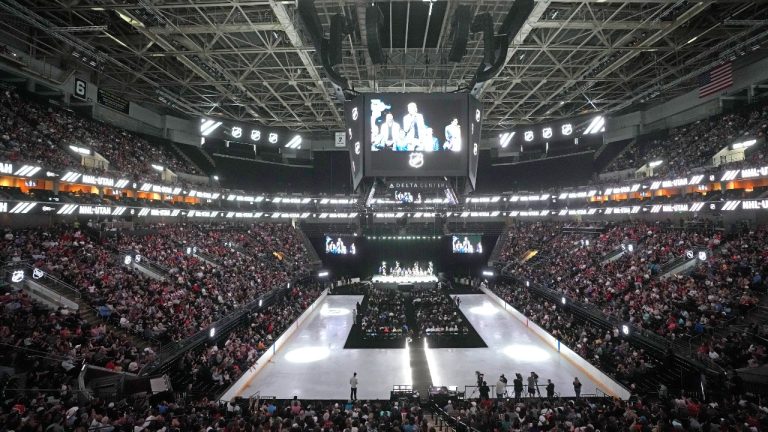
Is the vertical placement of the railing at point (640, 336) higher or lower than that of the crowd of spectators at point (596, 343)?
higher

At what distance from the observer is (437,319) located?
21.4 m

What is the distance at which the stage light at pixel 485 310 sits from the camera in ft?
88.2

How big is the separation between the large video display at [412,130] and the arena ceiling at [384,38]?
97 cm

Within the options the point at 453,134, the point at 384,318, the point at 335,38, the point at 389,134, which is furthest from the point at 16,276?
the point at 453,134

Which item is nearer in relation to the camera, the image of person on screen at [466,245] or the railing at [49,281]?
the railing at [49,281]

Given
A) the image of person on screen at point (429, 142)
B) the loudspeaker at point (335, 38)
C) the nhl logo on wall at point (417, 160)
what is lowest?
the nhl logo on wall at point (417, 160)

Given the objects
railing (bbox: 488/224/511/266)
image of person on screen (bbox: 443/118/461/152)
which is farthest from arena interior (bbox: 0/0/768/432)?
railing (bbox: 488/224/511/266)

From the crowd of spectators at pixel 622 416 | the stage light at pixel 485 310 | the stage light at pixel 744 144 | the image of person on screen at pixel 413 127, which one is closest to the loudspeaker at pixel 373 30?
the image of person on screen at pixel 413 127

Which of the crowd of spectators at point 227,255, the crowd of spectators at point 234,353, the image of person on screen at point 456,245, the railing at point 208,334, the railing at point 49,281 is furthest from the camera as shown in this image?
the image of person on screen at point 456,245

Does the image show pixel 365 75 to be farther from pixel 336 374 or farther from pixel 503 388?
pixel 503 388

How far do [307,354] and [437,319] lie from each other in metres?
7.46

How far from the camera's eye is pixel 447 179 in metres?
15.6

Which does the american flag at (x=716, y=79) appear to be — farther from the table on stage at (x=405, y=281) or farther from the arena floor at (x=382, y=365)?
the table on stage at (x=405, y=281)

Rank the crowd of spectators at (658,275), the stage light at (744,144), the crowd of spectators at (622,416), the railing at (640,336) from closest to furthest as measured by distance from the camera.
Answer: the crowd of spectators at (622,416) → the railing at (640,336) → the crowd of spectators at (658,275) → the stage light at (744,144)
